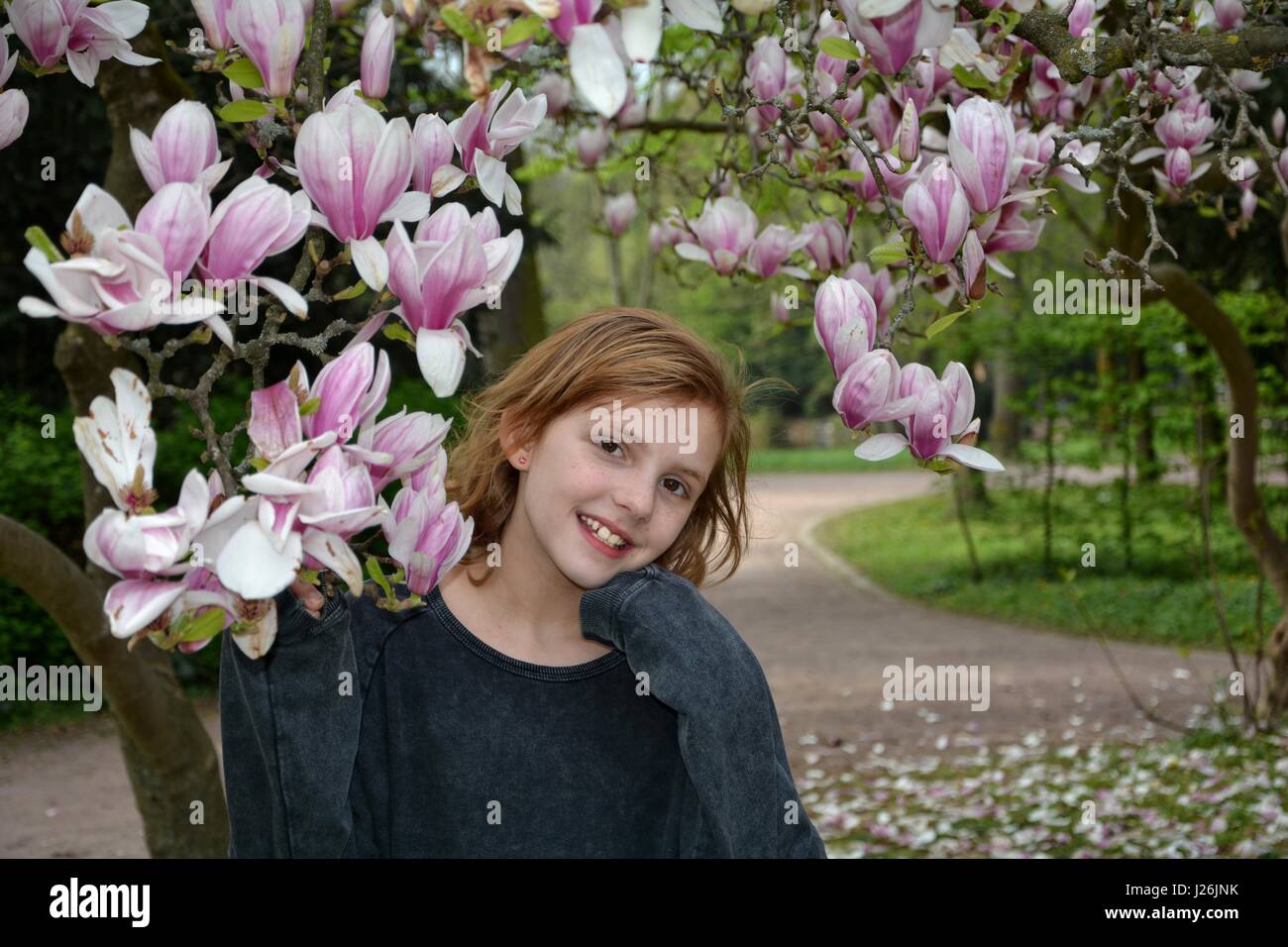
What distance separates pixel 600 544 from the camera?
186cm

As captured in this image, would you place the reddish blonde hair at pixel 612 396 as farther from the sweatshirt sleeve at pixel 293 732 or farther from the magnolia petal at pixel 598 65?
the magnolia petal at pixel 598 65

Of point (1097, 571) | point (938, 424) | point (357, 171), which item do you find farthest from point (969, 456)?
point (1097, 571)

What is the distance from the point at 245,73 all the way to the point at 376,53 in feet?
0.46

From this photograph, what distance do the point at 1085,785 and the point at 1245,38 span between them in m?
5.15

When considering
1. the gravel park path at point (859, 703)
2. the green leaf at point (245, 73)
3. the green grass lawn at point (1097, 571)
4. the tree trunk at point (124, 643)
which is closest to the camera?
the green leaf at point (245, 73)

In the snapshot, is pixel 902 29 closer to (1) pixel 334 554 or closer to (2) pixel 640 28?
(2) pixel 640 28

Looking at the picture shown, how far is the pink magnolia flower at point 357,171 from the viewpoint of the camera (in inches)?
44.9

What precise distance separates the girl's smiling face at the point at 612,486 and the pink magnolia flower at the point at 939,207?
57cm

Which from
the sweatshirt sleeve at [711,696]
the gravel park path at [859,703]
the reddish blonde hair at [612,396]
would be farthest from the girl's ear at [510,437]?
the gravel park path at [859,703]

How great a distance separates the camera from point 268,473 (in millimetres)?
991

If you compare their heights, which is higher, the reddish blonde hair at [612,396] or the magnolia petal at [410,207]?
the magnolia petal at [410,207]

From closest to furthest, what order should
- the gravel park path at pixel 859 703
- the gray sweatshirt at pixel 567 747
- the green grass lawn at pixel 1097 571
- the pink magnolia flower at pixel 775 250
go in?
the gray sweatshirt at pixel 567 747 < the pink magnolia flower at pixel 775 250 < the gravel park path at pixel 859 703 < the green grass lawn at pixel 1097 571

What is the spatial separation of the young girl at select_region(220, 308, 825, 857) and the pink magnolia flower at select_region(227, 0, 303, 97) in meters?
0.77
